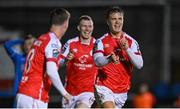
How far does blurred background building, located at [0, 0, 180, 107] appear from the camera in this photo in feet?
Result: 79.0

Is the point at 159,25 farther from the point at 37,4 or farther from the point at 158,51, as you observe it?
the point at 37,4

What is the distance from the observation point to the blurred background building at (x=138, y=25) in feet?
79.0

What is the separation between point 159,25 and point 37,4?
3794 mm

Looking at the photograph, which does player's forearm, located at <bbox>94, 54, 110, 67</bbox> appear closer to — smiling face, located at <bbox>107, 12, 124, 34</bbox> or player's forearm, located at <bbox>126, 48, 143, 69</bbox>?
player's forearm, located at <bbox>126, 48, 143, 69</bbox>

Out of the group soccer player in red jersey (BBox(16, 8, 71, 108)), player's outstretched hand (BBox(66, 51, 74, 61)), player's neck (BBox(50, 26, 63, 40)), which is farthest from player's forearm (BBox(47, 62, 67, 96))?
player's outstretched hand (BBox(66, 51, 74, 61))

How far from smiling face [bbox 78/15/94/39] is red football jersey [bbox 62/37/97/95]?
7.6 inches

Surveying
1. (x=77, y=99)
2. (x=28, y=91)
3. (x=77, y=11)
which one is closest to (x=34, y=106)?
(x=28, y=91)

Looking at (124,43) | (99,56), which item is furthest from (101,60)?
(124,43)

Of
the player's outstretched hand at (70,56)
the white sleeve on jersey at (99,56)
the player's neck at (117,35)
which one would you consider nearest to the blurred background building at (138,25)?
the player's outstretched hand at (70,56)

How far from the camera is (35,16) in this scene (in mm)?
24562

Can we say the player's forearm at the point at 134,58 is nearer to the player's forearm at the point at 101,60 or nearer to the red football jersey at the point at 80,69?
the player's forearm at the point at 101,60

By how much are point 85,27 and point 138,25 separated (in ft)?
36.0

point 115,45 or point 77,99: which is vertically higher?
point 115,45

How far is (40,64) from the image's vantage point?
10.6 meters
